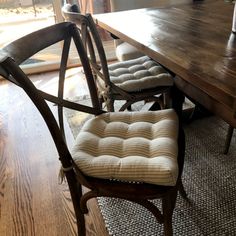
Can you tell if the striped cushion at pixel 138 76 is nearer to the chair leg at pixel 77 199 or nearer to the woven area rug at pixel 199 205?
the woven area rug at pixel 199 205

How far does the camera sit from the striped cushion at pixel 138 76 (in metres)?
1.55

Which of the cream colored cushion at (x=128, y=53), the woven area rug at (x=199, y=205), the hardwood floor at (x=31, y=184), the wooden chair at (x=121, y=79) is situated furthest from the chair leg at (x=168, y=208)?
the cream colored cushion at (x=128, y=53)

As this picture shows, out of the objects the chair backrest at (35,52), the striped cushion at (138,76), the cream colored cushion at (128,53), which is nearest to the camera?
the chair backrest at (35,52)

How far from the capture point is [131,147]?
1.02m

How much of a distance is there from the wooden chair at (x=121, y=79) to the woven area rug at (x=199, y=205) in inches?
16.4

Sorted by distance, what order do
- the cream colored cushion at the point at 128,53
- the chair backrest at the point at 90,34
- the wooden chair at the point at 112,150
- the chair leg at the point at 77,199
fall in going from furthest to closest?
the cream colored cushion at the point at 128,53 < the chair backrest at the point at 90,34 < the chair leg at the point at 77,199 < the wooden chair at the point at 112,150

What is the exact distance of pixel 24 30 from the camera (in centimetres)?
344

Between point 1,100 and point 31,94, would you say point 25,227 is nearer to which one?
point 31,94

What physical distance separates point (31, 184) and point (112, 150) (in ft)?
2.70

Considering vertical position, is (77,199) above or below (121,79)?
below

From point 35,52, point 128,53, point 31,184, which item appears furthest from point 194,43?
point 31,184

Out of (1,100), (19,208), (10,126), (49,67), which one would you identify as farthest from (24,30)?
(19,208)

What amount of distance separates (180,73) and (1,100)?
6.92 feet

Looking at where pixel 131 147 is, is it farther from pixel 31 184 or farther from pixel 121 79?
pixel 31 184
